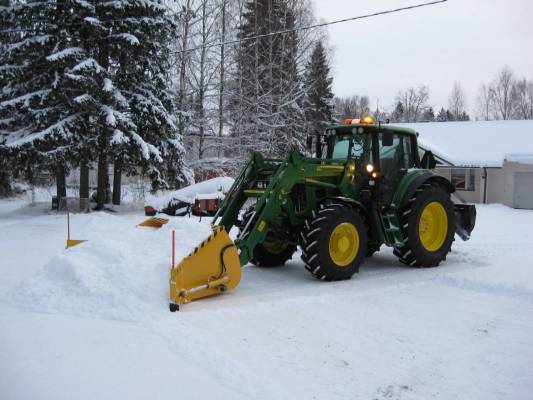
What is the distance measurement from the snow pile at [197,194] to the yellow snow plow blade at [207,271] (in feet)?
35.7

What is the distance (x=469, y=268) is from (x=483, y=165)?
55.9 feet

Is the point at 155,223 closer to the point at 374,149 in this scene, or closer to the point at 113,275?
the point at 113,275

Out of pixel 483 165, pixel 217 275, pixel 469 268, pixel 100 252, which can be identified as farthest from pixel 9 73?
pixel 483 165

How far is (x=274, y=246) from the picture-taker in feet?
30.2

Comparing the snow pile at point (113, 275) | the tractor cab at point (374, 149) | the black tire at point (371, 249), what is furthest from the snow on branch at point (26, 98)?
the black tire at point (371, 249)

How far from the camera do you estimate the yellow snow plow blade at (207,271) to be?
21.0 feet

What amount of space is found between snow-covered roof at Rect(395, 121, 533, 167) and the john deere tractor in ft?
50.8

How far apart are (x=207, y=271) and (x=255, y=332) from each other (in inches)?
55.9

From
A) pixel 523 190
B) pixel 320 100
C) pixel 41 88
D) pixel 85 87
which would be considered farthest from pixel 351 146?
pixel 320 100

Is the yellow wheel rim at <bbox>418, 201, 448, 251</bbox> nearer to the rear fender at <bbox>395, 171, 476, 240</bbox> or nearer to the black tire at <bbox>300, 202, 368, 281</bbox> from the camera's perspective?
the rear fender at <bbox>395, 171, 476, 240</bbox>

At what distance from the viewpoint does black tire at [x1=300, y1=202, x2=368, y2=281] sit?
763 cm

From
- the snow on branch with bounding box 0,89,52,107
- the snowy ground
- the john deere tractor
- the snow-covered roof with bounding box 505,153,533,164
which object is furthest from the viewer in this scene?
the snow-covered roof with bounding box 505,153,533,164

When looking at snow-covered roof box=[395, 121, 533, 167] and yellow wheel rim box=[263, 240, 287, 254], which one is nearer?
yellow wheel rim box=[263, 240, 287, 254]

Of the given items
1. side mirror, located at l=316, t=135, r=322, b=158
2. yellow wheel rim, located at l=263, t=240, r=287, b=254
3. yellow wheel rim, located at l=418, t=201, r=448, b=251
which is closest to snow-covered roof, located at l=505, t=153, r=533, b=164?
yellow wheel rim, located at l=418, t=201, r=448, b=251
